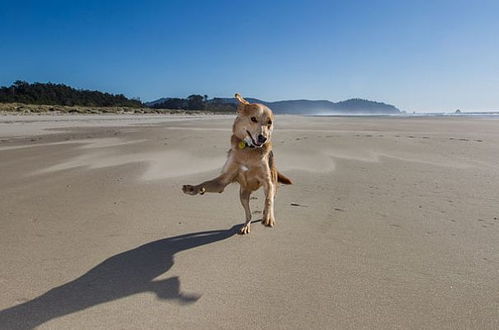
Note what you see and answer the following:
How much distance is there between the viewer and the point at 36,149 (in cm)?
948

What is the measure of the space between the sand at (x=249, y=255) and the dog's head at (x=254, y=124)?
1.02 metres

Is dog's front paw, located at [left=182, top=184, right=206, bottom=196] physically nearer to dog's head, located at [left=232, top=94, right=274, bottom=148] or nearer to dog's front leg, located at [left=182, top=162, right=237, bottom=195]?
dog's front leg, located at [left=182, top=162, right=237, bottom=195]

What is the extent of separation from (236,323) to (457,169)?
21.2 ft

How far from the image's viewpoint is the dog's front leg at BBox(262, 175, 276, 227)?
3164mm

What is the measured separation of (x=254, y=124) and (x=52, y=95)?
6253 centimetres

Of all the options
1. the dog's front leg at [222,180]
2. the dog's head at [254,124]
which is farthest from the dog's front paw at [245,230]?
the dog's head at [254,124]

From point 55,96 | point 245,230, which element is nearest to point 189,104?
point 55,96

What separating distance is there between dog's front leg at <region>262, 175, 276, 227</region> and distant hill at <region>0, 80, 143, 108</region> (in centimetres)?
5437

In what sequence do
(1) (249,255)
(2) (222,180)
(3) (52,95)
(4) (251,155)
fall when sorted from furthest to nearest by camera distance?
(3) (52,95) → (2) (222,180) → (4) (251,155) → (1) (249,255)

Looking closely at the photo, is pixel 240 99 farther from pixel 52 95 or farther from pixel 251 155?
pixel 52 95

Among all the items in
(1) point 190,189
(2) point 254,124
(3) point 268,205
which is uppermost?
(2) point 254,124

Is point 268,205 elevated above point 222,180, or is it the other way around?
point 222,180

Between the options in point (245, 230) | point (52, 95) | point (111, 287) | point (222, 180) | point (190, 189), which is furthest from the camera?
point (52, 95)

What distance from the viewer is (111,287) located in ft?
8.07
